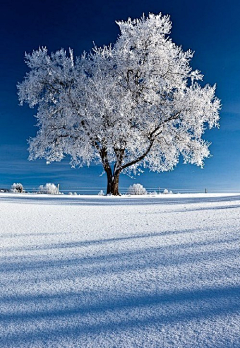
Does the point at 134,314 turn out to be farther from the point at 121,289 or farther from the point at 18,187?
the point at 18,187

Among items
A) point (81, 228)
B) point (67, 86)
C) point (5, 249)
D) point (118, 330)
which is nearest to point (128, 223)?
point (81, 228)

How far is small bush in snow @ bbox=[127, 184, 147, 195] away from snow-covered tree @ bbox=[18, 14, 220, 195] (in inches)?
153

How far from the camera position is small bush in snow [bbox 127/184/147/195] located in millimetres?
22406

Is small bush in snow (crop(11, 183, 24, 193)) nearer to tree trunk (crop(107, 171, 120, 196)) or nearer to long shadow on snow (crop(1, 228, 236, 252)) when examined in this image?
tree trunk (crop(107, 171, 120, 196))

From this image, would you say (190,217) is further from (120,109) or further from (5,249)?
(120,109)

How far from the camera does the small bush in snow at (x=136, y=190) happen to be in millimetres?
22406

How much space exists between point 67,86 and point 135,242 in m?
16.6

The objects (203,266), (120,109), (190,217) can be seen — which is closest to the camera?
(203,266)

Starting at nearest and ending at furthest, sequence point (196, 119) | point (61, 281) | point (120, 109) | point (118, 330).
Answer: point (118, 330)
point (61, 281)
point (120, 109)
point (196, 119)

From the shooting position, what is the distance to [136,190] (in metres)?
22.6

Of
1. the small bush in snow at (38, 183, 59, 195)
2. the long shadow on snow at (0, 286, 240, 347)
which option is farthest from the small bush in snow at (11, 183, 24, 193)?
the long shadow on snow at (0, 286, 240, 347)

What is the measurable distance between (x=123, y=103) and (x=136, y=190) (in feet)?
28.5

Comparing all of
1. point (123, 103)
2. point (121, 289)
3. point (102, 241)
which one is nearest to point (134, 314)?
point (121, 289)

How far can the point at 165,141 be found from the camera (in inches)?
706
